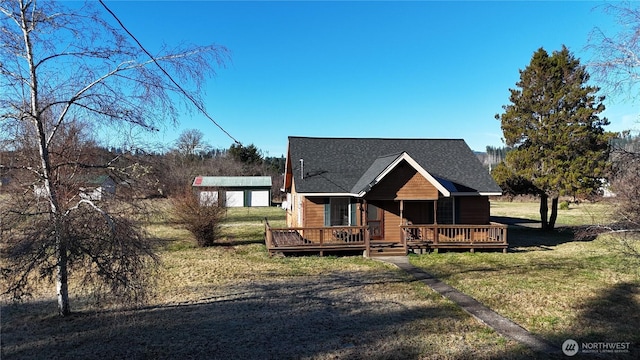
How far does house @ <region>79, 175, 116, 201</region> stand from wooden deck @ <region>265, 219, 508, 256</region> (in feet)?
28.1

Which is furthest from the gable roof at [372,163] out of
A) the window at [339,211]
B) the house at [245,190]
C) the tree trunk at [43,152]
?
the house at [245,190]

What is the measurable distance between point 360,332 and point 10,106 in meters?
7.30

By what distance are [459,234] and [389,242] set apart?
3193 millimetres

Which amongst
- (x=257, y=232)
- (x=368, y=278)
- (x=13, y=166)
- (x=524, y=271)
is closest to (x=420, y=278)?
(x=368, y=278)

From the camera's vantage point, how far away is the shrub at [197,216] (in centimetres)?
1797

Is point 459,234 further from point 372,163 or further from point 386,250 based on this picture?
point 372,163

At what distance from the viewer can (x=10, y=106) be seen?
21.0ft

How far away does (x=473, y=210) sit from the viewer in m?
18.8

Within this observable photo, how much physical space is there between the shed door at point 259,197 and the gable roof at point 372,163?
23.4m

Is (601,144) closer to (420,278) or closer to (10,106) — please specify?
(420,278)

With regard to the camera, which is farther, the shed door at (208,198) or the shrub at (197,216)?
the shed door at (208,198)

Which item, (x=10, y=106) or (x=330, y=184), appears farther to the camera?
(x=330, y=184)
